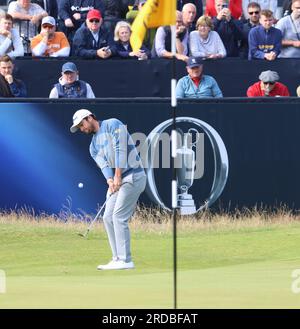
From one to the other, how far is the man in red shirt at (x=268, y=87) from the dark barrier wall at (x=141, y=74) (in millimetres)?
425

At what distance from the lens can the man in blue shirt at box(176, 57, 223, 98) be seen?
19422 mm

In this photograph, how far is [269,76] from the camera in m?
19.3

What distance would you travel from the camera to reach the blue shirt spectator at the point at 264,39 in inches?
794

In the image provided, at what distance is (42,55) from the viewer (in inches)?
792

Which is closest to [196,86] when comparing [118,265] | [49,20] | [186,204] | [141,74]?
[141,74]

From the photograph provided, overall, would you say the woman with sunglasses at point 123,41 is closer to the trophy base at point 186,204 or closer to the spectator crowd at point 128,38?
the spectator crowd at point 128,38

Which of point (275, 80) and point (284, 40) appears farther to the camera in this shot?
point (284, 40)

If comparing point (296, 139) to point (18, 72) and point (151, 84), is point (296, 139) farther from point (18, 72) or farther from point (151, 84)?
point (18, 72)

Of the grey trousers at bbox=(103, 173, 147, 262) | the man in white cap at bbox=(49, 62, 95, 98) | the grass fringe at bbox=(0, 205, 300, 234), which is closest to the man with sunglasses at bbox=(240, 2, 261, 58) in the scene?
the man in white cap at bbox=(49, 62, 95, 98)

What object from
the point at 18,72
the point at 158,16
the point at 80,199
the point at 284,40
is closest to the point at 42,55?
the point at 18,72

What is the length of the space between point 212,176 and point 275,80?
1.68m

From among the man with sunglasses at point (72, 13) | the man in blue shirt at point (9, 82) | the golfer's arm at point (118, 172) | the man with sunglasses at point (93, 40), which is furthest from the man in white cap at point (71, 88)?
the golfer's arm at point (118, 172)

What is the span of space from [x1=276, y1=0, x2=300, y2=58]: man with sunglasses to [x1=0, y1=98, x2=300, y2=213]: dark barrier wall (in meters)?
1.74

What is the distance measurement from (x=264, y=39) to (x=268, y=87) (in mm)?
1024
